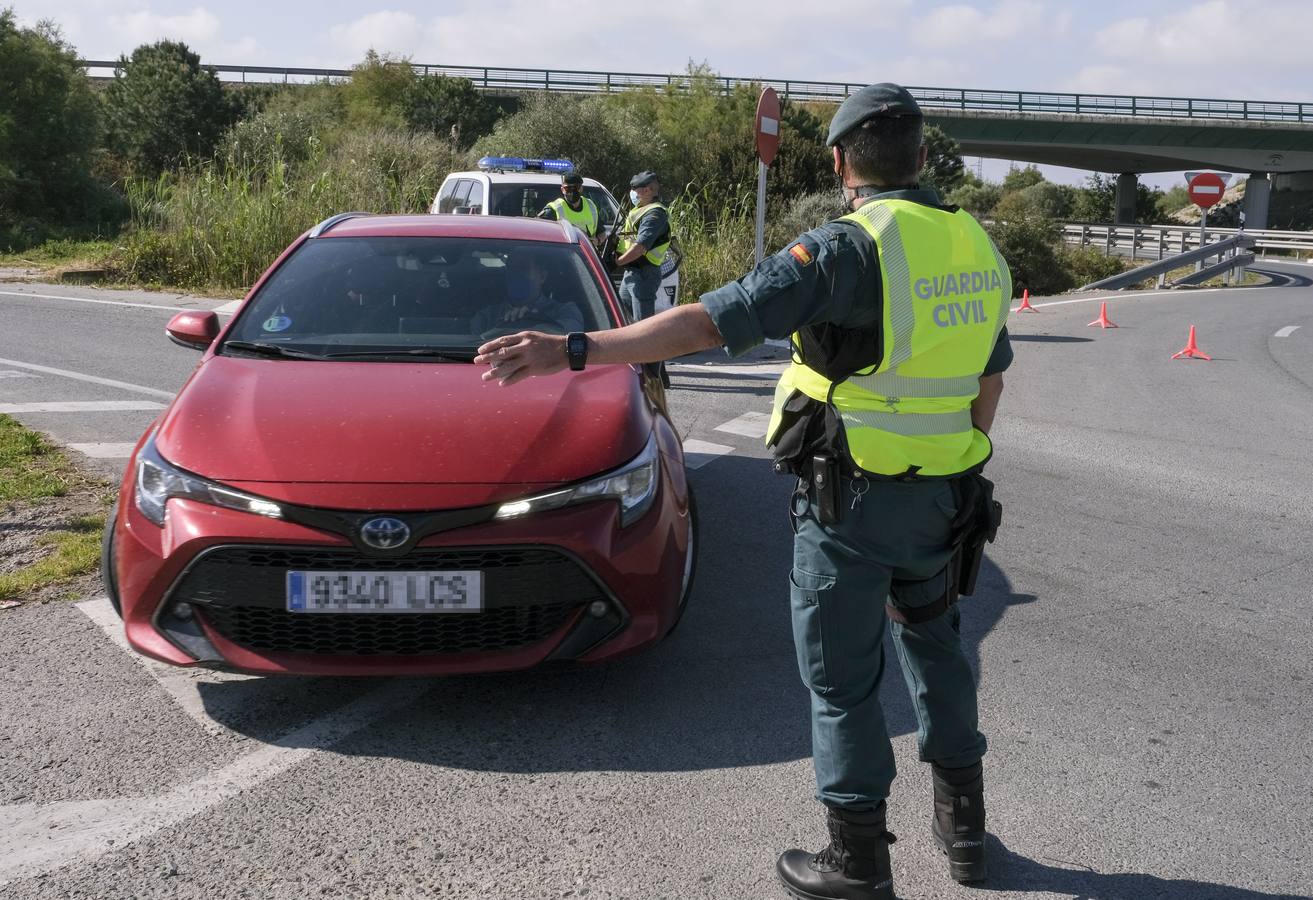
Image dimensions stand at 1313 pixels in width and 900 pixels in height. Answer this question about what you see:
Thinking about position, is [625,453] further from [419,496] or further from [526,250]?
[526,250]

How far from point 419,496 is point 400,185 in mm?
18267

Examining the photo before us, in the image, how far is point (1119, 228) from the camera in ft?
166

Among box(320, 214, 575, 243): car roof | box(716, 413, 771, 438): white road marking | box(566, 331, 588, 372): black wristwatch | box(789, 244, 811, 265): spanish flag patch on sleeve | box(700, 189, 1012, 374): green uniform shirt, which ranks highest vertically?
box(320, 214, 575, 243): car roof

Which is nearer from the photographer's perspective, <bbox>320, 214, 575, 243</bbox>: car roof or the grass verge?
the grass verge

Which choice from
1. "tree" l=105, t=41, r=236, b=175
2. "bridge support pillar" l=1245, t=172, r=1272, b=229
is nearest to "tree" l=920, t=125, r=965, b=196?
"bridge support pillar" l=1245, t=172, r=1272, b=229

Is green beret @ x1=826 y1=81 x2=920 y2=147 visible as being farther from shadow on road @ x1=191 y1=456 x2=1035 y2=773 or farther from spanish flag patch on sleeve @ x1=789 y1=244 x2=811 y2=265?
shadow on road @ x1=191 y1=456 x2=1035 y2=773

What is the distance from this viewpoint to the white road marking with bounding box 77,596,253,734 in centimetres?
389

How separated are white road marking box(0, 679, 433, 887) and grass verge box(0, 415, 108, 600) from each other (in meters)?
1.94

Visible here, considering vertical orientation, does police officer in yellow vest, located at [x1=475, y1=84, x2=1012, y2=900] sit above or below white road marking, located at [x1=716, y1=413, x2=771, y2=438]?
above

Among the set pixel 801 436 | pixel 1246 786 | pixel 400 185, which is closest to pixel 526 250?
pixel 801 436

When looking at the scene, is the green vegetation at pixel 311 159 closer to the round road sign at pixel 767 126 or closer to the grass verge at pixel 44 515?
the round road sign at pixel 767 126

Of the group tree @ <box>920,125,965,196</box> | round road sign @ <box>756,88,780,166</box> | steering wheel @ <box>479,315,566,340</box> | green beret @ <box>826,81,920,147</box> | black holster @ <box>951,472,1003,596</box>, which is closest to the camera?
green beret @ <box>826,81,920,147</box>

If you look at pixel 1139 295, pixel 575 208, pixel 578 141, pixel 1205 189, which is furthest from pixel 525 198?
pixel 578 141

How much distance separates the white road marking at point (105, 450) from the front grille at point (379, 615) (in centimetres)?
398
